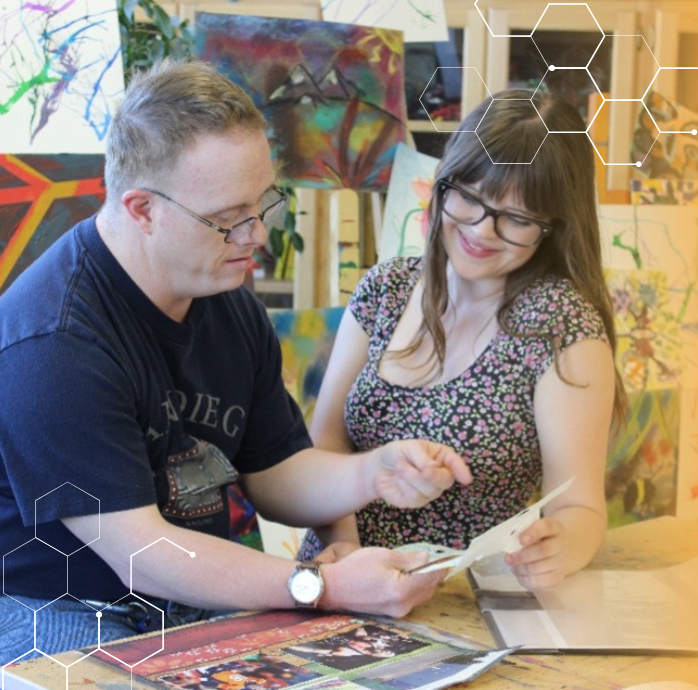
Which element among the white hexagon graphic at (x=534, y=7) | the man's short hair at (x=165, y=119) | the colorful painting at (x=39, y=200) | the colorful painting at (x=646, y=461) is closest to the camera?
the man's short hair at (x=165, y=119)

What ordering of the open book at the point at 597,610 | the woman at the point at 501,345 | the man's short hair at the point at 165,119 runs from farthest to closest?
1. the woman at the point at 501,345
2. the man's short hair at the point at 165,119
3. the open book at the point at 597,610

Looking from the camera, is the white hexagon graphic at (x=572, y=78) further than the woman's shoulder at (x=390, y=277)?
Yes

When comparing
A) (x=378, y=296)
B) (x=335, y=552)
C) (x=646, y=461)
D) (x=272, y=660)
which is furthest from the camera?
(x=646, y=461)

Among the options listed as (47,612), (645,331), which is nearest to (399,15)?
(645,331)

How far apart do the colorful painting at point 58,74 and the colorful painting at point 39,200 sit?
25 mm

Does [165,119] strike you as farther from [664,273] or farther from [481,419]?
[664,273]

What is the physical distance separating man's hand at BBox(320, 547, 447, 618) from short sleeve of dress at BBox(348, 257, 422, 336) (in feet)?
2.00

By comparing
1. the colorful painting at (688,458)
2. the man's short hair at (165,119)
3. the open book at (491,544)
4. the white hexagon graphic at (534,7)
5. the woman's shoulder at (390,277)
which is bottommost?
the colorful painting at (688,458)

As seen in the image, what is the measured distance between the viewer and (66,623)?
1185mm

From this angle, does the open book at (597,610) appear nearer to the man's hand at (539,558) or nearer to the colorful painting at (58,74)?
the man's hand at (539,558)

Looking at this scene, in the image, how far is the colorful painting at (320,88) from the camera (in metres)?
2.17

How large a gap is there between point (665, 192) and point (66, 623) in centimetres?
199

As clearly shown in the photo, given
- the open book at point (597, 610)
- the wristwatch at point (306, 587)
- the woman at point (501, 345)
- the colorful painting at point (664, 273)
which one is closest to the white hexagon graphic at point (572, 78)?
the colorful painting at point (664, 273)

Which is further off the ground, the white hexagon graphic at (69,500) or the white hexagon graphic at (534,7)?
the white hexagon graphic at (534,7)
